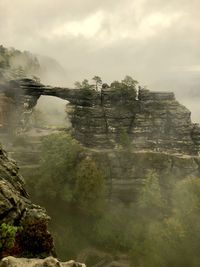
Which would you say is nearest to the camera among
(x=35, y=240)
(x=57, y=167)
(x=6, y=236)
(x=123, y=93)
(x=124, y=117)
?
(x=6, y=236)

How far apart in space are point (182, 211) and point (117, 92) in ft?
131

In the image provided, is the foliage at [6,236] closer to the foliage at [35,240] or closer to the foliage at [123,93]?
the foliage at [35,240]

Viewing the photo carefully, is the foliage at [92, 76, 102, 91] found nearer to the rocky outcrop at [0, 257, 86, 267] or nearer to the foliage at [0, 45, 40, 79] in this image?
the foliage at [0, 45, 40, 79]

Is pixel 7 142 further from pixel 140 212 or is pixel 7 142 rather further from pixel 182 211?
pixel 182 211

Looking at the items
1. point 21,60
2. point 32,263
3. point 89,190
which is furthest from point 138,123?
point 21,60

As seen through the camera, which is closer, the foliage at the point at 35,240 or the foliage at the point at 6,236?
the foliage at the point at 6,236

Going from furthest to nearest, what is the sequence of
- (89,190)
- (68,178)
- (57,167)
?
(68,178), (57,167), (89,190)

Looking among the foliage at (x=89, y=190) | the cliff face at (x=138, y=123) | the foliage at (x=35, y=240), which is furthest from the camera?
the cliff face at (x=138, y=123)

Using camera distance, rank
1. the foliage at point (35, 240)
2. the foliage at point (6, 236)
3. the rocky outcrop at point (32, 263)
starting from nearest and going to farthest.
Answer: the rocky outcrop at point (32, 263) → the foliage at point (6, 236) → the foliage at point (35, 240)

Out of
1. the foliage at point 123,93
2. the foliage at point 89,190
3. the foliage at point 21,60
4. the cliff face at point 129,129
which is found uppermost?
the foliage at point 21,60

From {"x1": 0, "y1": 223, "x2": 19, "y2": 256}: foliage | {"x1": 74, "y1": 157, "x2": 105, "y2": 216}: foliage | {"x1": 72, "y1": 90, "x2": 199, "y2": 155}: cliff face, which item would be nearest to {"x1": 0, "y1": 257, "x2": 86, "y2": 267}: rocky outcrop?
{"x1": 0, "y1": 223, "x2": 19, "y2": 256}: foliage

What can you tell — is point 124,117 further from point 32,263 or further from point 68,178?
point 32,263

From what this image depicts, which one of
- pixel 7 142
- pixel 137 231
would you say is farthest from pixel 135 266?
pixel 7 142

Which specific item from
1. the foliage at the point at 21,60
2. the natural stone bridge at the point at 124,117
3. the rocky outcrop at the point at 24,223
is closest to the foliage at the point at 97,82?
the natural stone bridge at the point at 124,117
